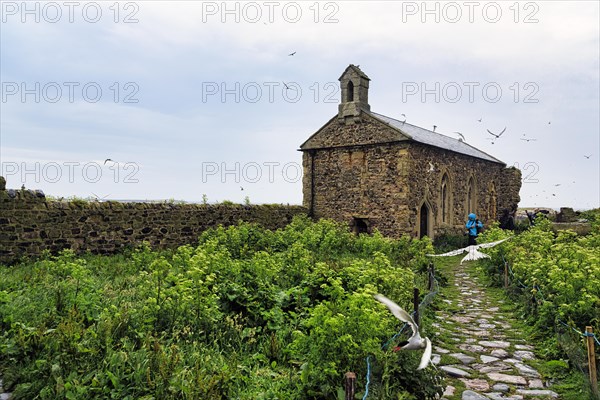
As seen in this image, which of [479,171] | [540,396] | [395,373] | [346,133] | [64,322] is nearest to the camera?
[395,373]

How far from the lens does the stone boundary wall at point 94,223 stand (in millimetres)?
10906

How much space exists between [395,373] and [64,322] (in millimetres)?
4040

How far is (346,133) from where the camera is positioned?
65.4ft

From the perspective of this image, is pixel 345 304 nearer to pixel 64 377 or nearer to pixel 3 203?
pixel 64 377

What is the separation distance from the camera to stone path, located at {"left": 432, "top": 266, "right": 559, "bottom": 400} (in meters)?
5.14

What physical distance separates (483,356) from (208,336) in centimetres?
393

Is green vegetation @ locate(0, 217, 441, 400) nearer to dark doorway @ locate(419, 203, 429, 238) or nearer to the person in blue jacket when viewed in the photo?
the person in blue jacket

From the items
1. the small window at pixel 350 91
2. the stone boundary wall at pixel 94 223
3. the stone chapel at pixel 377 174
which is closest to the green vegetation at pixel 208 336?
the stone boundary wall at pixel 94 223

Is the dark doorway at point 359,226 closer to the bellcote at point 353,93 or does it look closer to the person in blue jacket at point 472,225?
the person in blue jacket at point 472,225

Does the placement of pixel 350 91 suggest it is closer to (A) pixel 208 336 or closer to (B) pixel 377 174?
(B) pixel 377 174

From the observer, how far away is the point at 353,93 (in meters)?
19.8

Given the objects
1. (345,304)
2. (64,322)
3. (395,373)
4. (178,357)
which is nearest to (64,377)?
(64,322)

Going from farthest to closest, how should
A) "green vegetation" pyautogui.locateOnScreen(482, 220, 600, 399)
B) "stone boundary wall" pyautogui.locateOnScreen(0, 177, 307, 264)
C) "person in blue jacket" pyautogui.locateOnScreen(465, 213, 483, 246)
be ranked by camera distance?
"person in blue jacket" pyautogui.locateOnScreen(465, 213, 483, 246), "stone boundary wall" pyautogui.locateOnScreen(0, 177, 307, 264), "green vegetation" pyautogui.locateOnScreen(482, 220, 600, 399)

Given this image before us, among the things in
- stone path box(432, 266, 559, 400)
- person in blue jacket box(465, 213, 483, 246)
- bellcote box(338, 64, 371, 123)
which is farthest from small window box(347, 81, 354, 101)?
stone path box(432, 266, 559, 400)
